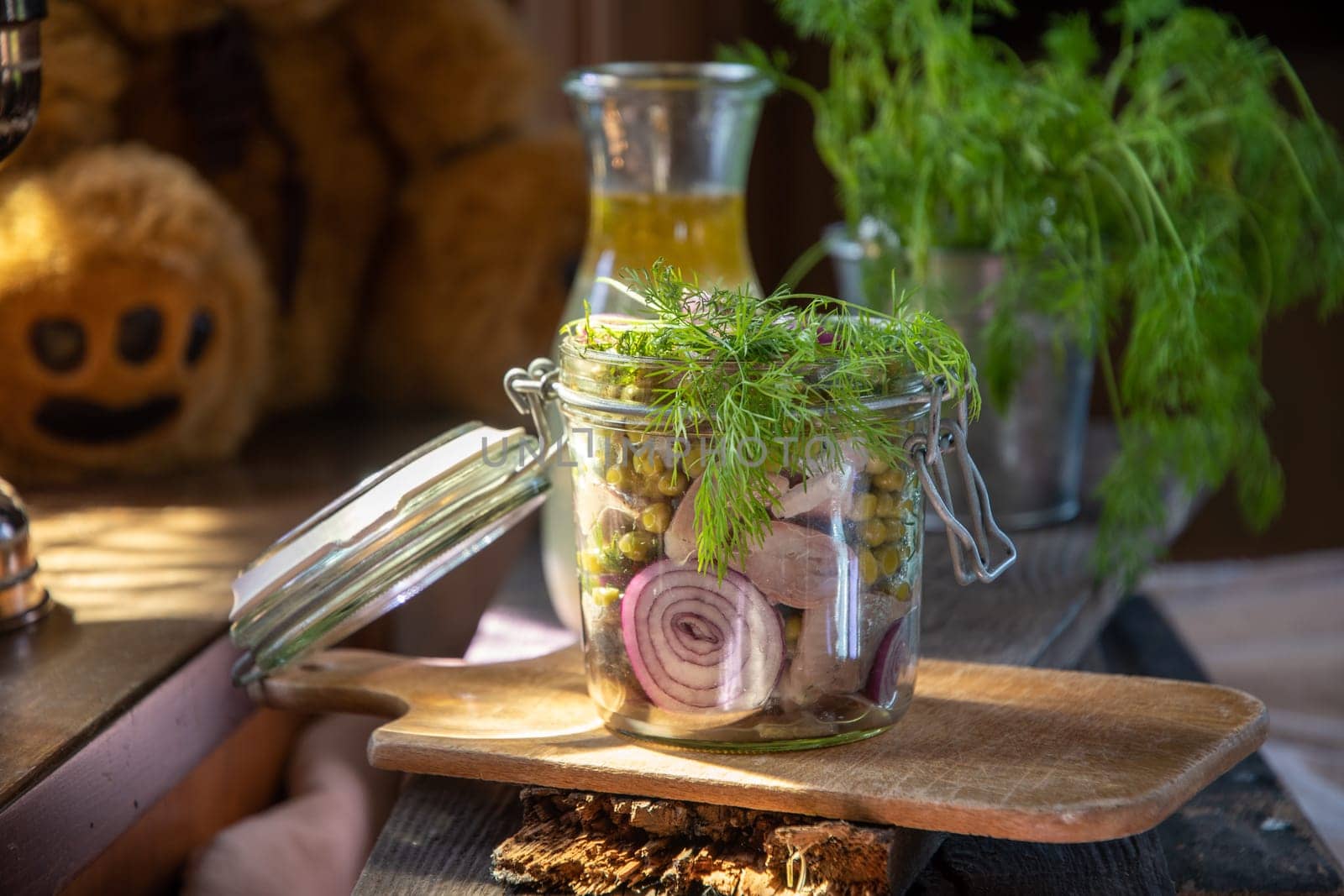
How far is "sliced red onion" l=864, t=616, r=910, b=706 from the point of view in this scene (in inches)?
19.5

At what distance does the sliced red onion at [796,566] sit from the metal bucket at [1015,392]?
1.04 ft

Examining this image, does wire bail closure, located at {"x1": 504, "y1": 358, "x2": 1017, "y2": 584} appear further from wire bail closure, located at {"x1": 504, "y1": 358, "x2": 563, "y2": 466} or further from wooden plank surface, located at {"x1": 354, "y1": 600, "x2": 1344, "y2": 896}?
wooden plank surface, located at {"x1": 354, "y1": 600, "x2": 1344, "y2": 896}

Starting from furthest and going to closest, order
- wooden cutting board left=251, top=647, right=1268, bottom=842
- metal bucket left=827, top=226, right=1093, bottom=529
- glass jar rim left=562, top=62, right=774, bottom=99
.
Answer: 1. metal bucket left=827, top=226, right=1093, bottom=529
2. glass jar rim left=562, top=62, right=774, bottom=99
3. wooden cutting board left=251, top=647, right=1268, bottom=842

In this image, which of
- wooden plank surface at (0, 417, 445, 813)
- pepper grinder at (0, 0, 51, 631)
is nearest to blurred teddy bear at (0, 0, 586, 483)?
wooden plank surface at (0, 417, 445, 813)

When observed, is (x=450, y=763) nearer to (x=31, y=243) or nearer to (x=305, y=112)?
(x=31, y=243)

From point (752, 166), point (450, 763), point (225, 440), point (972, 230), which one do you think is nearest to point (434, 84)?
point (225, 440)

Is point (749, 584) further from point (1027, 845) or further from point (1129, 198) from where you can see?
point (1129, 198)

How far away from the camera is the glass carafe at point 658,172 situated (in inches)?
27.5

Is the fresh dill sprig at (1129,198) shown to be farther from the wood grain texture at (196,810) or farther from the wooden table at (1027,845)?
the wood grain texture at (196,810)

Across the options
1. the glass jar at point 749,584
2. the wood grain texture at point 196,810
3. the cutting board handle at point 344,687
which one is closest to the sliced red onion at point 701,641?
the glass jar at point 749,584

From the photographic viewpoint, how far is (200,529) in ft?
2.75

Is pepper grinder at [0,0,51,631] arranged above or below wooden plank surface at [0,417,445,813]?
above

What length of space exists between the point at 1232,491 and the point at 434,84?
1.06m

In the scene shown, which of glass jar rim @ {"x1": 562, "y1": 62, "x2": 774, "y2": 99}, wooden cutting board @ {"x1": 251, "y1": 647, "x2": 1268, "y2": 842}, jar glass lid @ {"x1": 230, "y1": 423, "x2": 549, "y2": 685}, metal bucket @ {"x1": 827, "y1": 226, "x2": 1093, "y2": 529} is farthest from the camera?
metal bucket @ {"x1": 827, "y1": 226, "x2": 1093, "y2": 529}
